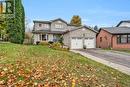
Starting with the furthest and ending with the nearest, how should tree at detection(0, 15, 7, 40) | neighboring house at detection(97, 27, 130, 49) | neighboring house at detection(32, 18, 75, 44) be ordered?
neighboring house at detection(32, 18, 75, 44), neighboring house at detection(97, 27, 130, 49), tree at detection(0, 15, 7, 40)

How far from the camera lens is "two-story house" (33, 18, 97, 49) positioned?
4681 centimetres

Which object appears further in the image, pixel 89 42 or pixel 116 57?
pixel 89 42

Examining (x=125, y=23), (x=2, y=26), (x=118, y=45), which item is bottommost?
(x=118, y=45)

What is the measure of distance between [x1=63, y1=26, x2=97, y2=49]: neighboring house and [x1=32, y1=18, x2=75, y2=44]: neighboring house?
5378mm

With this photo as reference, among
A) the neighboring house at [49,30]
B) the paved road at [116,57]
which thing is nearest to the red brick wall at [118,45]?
the neighboring house at [49,30]

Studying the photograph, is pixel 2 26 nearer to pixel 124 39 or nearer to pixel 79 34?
pixel 79 34

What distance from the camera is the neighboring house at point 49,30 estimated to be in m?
52.2

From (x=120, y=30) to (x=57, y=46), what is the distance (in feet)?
63.8

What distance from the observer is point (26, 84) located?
832cm

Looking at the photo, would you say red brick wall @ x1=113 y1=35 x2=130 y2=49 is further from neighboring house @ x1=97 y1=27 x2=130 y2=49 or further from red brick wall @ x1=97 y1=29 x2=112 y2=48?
red brick wall @ x1=97 y1=29 x2=112 y2=48

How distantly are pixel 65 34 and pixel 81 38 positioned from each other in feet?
13.7

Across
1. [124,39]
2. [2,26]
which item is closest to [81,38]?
[124,39]

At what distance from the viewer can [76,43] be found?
4681 cm

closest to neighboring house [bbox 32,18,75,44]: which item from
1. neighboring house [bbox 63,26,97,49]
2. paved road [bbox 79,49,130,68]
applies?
neighboring house [bbox 63,26,97,49]
